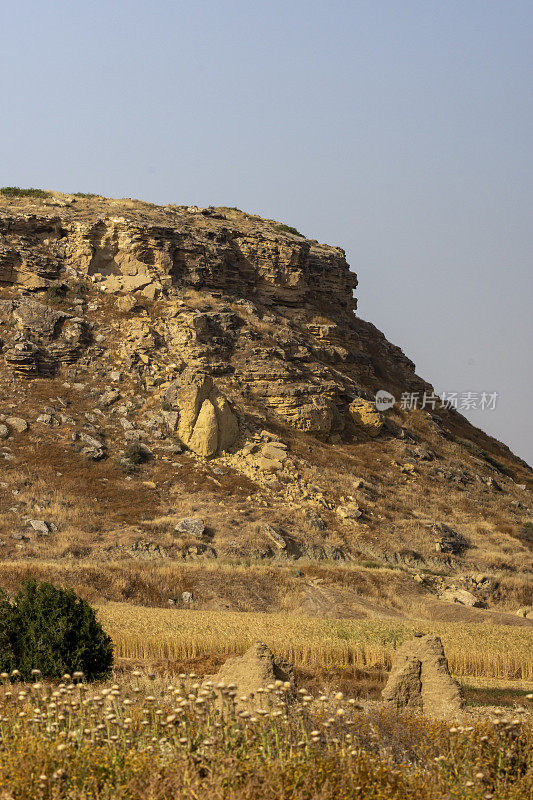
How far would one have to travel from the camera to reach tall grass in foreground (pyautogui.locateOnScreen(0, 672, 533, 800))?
280 inches

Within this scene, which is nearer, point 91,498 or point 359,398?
point 91,498

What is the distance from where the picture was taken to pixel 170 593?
27719 mm

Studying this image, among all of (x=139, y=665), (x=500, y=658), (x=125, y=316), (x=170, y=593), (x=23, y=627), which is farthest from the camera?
(x=125, y=316)

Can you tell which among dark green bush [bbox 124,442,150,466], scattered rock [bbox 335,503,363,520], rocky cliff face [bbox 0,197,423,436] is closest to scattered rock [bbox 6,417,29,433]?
rocky cliff face [bbox 0,197,423,436]

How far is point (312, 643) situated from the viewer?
55.3ft

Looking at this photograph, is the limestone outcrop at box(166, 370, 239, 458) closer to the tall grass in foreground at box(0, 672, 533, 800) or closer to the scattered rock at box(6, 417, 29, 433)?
the scattered rock at box(6, 417, 29, 433)

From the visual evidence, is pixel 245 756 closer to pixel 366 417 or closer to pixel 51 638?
pixel 51 638

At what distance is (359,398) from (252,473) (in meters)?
11.4

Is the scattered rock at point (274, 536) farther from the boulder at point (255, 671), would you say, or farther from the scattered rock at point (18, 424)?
the boulder at point (255, 671)

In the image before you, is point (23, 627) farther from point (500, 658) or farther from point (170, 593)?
point (170, 593)

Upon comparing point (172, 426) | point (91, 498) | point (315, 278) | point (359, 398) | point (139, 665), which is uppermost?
→ point (315, 278)

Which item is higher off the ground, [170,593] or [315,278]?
[315,278]

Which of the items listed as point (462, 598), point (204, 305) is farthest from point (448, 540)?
point (204, 305)

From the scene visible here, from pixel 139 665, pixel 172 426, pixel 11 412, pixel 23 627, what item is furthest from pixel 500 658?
Answer: pixel 11 412
